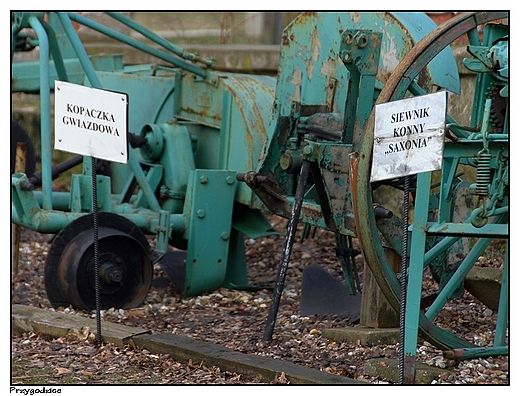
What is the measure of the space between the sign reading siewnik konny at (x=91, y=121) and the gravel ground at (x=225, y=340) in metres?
0.99

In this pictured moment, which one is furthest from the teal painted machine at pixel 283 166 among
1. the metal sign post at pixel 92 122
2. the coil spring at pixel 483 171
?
the metal sign post at pixel 92 122

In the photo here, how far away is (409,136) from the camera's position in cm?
375

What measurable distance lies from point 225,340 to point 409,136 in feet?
6.15

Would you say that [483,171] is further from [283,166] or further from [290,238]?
[283,166]

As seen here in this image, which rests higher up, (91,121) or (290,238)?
(91,121)

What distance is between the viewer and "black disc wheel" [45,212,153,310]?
5734mm

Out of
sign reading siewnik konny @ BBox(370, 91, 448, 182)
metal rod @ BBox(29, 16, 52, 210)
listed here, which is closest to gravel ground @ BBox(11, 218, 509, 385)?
metal rod @ BBox(29, 16, 52, 210)

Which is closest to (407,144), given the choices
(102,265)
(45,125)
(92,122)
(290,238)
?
(290,238)

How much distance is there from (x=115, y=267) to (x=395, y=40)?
6.98 feet

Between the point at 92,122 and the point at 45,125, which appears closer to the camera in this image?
the point at 92,122

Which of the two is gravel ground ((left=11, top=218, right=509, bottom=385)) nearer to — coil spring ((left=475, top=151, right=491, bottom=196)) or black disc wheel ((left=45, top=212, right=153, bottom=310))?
black disc wheel ((left=45, top=212, right=153, bottom=310))

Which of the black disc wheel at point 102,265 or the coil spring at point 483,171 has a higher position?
the coil spring at point 483,171

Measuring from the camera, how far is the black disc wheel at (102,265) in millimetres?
5734

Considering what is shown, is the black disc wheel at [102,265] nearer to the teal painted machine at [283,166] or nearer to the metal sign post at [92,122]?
the teal painted machine at [283,166]
